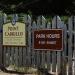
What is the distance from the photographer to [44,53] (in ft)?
42.3

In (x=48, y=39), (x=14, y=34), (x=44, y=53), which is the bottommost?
(x=44, y=53)

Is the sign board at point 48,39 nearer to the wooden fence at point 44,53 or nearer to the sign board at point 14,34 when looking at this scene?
the wooden fence at point 44,53

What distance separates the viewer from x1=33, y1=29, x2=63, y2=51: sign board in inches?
483

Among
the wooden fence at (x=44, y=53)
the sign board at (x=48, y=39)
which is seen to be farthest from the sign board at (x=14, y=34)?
the sign board at (x=48, y=39)

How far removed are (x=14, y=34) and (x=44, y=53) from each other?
4.32ft

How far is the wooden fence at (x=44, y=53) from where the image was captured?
12.1 metres

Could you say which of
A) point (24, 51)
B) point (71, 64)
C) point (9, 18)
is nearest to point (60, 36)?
point (71, 64)

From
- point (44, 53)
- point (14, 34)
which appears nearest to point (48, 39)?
point (44, 53)

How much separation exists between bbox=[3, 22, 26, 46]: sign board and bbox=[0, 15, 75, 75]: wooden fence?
6.6 inches

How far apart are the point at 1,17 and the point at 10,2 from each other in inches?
24.7

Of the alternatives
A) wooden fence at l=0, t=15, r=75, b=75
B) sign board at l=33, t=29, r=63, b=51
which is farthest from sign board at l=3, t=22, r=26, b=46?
sign board at l=33, t=29, r=63, b=51

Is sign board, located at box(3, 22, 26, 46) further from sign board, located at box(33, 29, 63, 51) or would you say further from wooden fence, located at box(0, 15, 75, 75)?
sign board, located at box(33, 29, 63, 51)

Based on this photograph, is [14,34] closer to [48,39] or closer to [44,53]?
[44,53]

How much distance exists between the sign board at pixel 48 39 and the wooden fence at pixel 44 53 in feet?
0.44
